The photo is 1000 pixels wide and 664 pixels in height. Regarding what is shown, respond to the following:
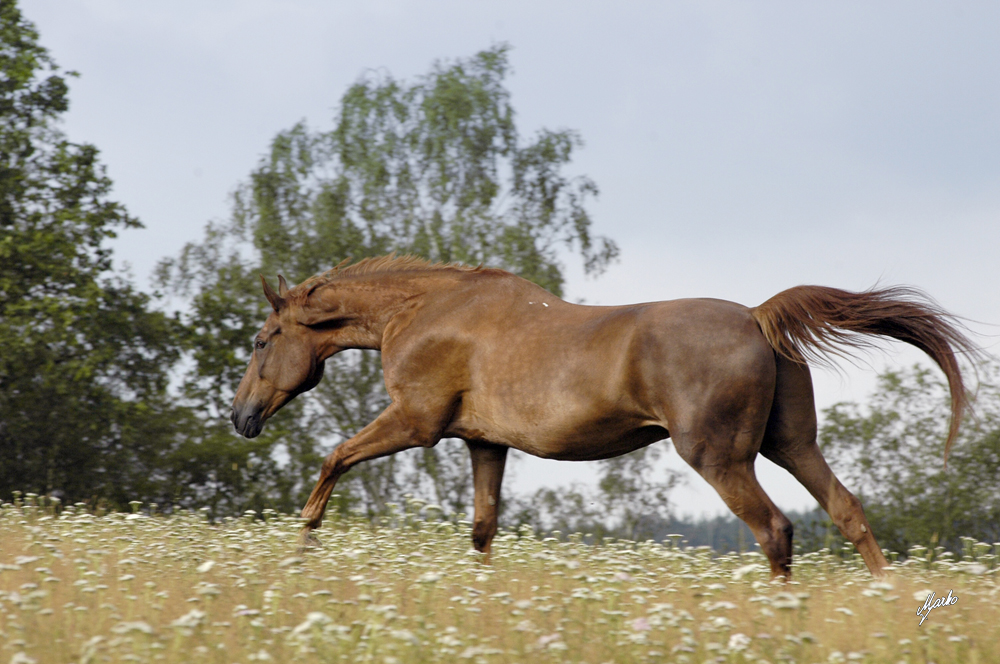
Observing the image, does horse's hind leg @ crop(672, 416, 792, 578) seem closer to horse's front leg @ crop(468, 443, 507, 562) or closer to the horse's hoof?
horse's front leg @ crop(468, 443, 507, 562)

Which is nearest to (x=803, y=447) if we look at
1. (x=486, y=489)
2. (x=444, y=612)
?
(x=486, y=489)

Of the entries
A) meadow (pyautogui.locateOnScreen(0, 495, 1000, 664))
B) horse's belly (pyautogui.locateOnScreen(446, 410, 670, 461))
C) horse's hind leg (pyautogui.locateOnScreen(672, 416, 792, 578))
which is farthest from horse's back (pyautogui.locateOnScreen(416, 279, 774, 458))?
meadow (pyautogui.locateOnScreen(0, 495, 1000, 664))

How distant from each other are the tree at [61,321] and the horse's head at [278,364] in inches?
461

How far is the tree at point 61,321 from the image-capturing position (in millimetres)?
18625

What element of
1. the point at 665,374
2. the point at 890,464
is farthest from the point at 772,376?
the point at 890,464

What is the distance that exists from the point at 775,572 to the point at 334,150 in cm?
2161

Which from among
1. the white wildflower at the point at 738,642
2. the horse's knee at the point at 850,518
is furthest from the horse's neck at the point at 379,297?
the white wildflower at the point at 738,642

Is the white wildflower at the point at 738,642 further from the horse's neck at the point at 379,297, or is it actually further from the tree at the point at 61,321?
the tree at the point at 61,321

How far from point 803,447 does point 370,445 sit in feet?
9.40

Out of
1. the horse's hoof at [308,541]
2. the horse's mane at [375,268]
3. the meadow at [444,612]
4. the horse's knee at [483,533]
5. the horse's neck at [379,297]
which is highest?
the horse's mane at [375,268]

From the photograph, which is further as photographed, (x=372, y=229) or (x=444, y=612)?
(x=372, y=229)

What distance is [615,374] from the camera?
5875 mm

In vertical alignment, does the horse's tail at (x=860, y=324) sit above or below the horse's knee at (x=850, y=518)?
Answer: above

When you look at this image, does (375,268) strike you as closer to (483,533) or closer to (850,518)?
(483,533)
